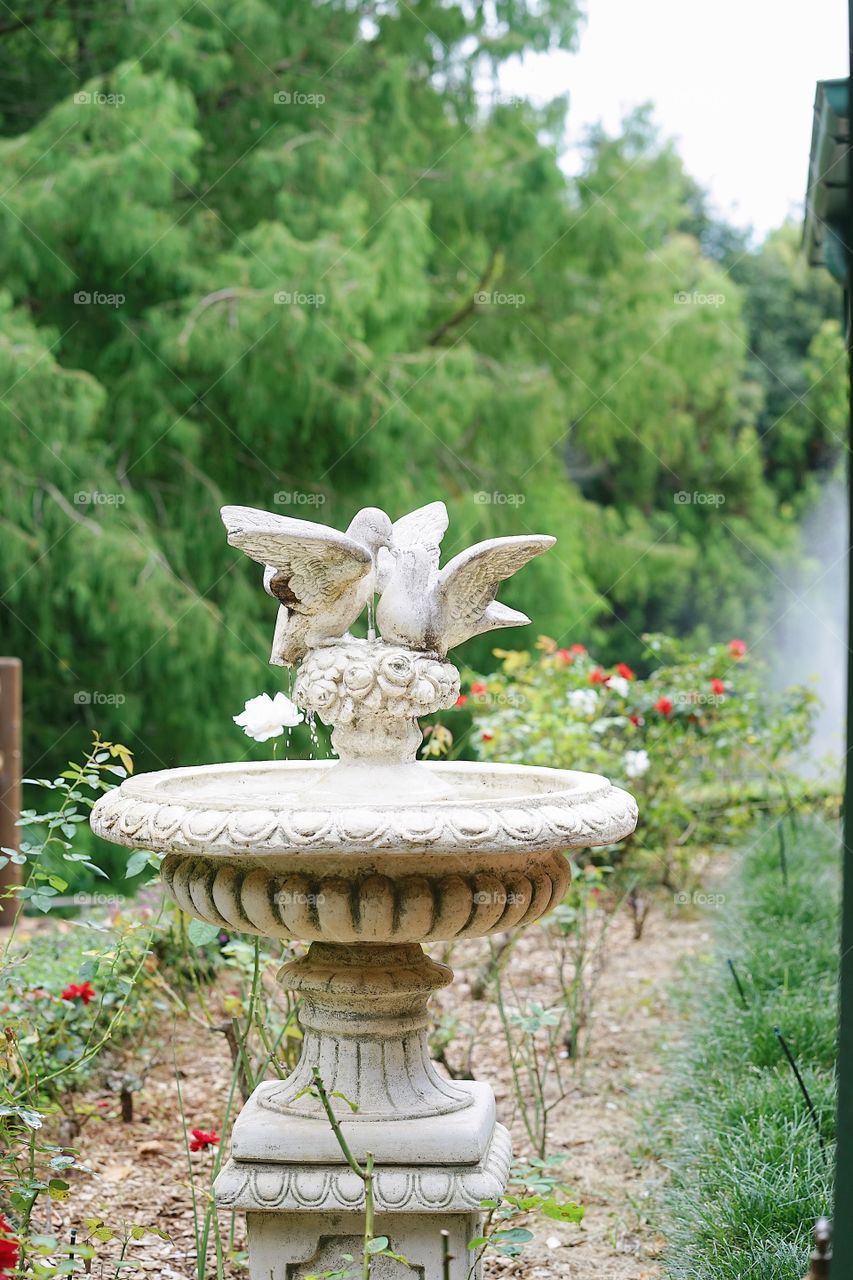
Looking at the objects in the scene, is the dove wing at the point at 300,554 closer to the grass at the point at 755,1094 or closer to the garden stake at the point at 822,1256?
the garden stake at the point at 822,1256

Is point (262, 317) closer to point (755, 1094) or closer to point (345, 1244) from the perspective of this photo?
point (755, 1094)

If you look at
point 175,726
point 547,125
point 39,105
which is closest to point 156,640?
point 175,726

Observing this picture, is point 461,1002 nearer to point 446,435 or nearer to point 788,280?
point 446,435

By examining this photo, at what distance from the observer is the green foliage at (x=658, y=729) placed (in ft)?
19.0

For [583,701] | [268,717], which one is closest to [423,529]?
[268,717]

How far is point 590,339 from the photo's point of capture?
12.3 m

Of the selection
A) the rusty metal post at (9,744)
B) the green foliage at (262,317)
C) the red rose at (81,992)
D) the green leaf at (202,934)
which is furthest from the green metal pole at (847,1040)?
the green foliage at (262,317)

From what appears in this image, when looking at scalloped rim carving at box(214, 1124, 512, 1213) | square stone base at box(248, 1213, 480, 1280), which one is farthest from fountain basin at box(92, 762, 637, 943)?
square stone base at box(248, 1213, 480, 1280)

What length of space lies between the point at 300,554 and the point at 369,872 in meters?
0.69

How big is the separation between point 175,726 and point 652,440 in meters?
10.5

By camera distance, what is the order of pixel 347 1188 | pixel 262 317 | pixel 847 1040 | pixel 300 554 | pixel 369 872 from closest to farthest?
pixel 847 1040, pixel 369 872, pixel 347 1188, pixel 300 554, pixel 262 317

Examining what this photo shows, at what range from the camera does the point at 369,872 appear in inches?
96.4

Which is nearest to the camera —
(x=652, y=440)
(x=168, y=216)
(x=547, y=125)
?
(x=168, y=216)

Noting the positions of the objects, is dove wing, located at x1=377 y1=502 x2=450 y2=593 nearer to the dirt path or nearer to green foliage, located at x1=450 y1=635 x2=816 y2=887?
the dirt path
